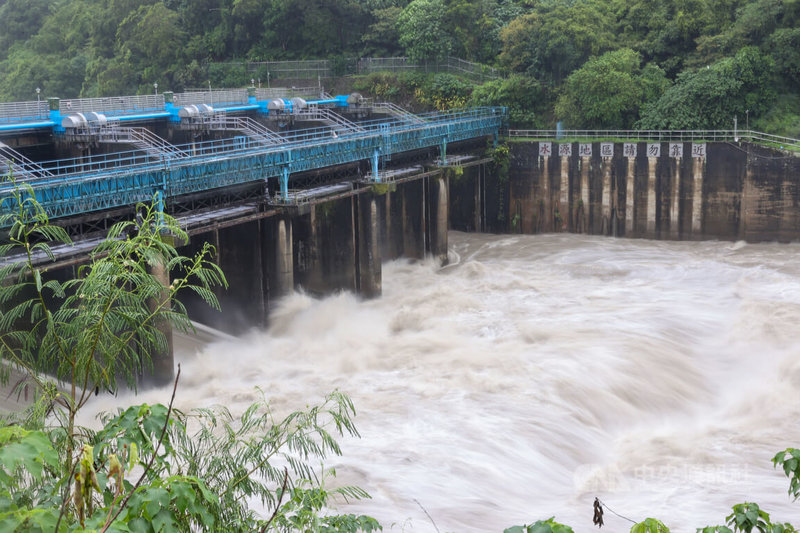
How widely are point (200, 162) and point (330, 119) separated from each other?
19.5 m

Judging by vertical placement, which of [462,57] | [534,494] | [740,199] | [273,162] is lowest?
[534,494]

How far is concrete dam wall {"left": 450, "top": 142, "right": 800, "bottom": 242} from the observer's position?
1870 inches

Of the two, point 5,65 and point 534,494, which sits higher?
point 5,65

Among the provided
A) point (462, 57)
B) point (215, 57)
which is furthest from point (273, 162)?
point (215, 57)

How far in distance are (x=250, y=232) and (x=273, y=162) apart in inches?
117

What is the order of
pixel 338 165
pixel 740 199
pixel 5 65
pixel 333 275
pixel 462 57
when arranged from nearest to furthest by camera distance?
pixel 333 275, pixel 338 165, pixel 740 199, pixel 462 57, pixel 5 65

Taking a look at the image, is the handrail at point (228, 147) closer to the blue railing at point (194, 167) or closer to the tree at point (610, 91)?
the blue railing at point (194, 167)

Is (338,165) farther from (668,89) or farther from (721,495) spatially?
(721,495)

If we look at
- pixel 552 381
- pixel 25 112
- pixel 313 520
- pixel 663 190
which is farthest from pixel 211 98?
pixel 313 520

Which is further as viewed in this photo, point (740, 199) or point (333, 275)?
point (740, 199)

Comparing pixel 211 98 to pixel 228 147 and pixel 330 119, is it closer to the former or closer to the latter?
pixel 330 119

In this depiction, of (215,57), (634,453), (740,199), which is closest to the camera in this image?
(634,453)

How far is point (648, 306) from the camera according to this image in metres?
37.3

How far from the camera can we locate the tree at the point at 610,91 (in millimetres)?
52562
